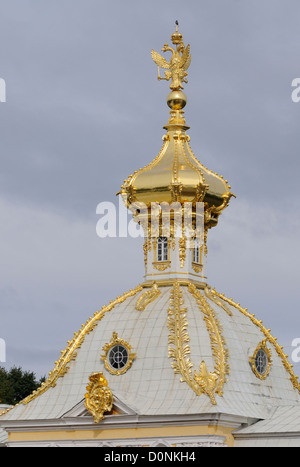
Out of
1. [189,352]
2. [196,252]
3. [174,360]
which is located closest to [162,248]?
[196,252]

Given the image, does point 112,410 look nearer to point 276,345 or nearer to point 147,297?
point 147,297

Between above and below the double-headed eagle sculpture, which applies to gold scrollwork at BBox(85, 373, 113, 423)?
below

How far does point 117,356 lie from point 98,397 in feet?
7.21

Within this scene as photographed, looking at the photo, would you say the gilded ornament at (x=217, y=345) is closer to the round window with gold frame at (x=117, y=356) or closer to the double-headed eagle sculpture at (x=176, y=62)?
the round window with gold frame at (x=117, y=356)

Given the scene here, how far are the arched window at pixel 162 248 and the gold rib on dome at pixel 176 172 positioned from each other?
1.43m

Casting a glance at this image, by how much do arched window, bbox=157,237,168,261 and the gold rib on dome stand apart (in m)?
1.43

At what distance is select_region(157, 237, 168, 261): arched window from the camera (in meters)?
66.2

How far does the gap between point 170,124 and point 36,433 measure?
13.4 m

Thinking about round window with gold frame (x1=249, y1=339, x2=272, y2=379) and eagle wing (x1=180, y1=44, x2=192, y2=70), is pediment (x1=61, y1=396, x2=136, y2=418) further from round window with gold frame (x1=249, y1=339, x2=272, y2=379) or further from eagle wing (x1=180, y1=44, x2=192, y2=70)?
eagle wing (x1=180, y1=44, x2=192, y2=70)

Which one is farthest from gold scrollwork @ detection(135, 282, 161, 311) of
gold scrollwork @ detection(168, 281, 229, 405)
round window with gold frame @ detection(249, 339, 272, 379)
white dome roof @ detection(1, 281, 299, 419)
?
round window with gold frame @ detection(249, 339, 272, 379)

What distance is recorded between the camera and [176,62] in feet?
222

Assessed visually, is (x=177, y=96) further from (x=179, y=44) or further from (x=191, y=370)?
(x=191, y=370)

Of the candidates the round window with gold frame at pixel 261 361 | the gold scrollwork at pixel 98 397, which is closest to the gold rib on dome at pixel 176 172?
the round window with gold frame at pixel 261 361
